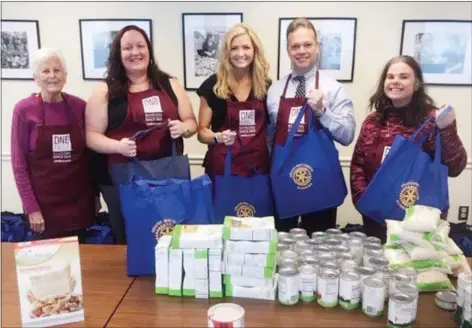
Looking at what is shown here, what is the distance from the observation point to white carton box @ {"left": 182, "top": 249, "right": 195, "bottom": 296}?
4.51ft

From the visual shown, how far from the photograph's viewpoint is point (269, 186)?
2.21m

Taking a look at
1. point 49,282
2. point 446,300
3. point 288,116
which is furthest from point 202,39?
point 446,300

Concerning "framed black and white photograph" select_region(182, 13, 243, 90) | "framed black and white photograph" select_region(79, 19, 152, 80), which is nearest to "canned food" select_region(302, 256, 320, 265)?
"framed black and white photograph" select_region(182, 13, 243, 90)

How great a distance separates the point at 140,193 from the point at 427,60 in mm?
2434

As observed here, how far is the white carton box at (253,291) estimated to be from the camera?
138cm

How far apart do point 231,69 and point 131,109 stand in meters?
0.50

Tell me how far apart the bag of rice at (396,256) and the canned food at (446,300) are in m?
0.13

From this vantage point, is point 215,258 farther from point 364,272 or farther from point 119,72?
point 119,72

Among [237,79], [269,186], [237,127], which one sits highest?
[237,79]

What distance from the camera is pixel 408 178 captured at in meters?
1.91

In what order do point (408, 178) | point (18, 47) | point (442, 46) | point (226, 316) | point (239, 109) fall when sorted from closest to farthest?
point (226, 316) < point (408, 178) < point (239, 109) < point (442, 46) < point (18, 47)

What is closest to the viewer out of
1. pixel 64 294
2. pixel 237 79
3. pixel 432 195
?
pixel 64 294

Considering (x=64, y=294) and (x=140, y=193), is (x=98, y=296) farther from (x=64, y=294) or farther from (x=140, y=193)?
(x=140, y=193)

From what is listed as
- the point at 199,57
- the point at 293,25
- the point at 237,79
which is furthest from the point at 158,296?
the point at 199,57
